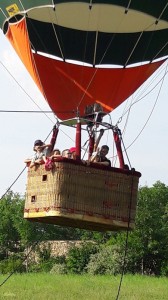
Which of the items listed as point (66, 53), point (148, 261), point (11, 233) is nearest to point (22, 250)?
point (11, 233)

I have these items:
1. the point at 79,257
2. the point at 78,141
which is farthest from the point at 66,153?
the point at 79,257

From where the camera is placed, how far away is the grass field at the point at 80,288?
21.8m

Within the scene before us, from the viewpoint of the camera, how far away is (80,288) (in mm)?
24078

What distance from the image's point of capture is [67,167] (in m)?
10.8

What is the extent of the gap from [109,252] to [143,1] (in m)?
24.6

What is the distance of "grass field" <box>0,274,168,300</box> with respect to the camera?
21828 millimetres

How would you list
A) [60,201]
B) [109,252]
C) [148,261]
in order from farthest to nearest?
1. [148,261]
2. [109,252]
3. [60,201]

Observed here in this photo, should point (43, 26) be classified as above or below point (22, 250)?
above

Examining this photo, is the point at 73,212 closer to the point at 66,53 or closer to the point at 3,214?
the point at 66,53

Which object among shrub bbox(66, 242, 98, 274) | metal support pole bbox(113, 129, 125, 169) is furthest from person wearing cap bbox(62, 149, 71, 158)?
shrub bbox(66, 242, 98, 274)

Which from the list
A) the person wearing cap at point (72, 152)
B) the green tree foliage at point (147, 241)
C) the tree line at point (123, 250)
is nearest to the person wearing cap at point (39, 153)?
the person wearing cap at point (72, 152)

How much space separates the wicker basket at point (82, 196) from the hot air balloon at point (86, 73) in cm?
1

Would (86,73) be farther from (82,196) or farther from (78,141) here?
(82,196)

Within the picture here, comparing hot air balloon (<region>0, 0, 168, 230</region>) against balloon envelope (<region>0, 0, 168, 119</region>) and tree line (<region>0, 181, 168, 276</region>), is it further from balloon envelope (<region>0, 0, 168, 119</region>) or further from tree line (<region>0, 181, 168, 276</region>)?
tree line (<region>0, 181, 168, 276</region>)
